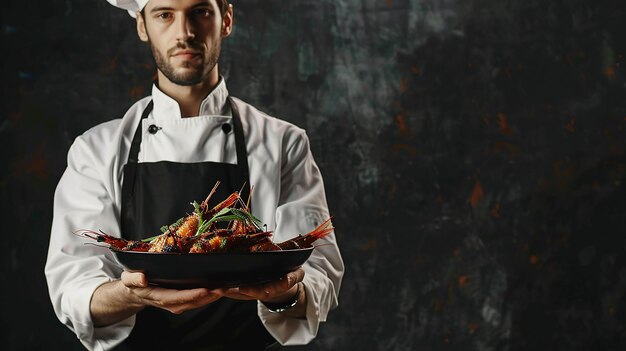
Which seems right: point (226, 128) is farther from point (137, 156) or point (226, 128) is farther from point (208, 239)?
point (208, 239)

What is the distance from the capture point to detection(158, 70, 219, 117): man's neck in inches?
95.4

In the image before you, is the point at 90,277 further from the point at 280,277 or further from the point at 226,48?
the point at 226,48

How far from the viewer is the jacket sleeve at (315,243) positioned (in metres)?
2.16

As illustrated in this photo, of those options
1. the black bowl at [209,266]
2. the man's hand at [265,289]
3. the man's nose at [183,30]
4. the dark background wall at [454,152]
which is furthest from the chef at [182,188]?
the dark background wall at [454,152]

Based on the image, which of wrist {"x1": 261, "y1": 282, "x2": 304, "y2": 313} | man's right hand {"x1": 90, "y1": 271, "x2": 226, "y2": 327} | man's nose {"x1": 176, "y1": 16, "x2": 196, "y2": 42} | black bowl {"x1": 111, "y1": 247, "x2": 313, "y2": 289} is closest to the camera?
black bowl {"x1": 111, "y1": 247, "x2": 313, "y2": 289}

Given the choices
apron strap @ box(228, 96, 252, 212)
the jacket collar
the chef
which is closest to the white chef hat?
the chef

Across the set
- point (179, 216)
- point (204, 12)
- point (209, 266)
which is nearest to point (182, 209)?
point (179, 216)

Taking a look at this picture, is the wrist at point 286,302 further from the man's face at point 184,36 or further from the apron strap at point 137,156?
the man's face at point 184,36

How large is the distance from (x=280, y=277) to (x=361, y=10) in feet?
8.09

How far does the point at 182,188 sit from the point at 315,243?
1.31 ft

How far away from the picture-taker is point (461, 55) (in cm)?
403

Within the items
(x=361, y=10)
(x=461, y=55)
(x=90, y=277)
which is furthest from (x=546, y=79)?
(x=90, y=277)

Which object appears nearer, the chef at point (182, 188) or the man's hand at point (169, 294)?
the man's hand at point (169, 294)

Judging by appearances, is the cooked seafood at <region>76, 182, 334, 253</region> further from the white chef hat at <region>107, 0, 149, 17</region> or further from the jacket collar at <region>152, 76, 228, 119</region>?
the white chef hat at <region>107, 0, 149, 17</region>
